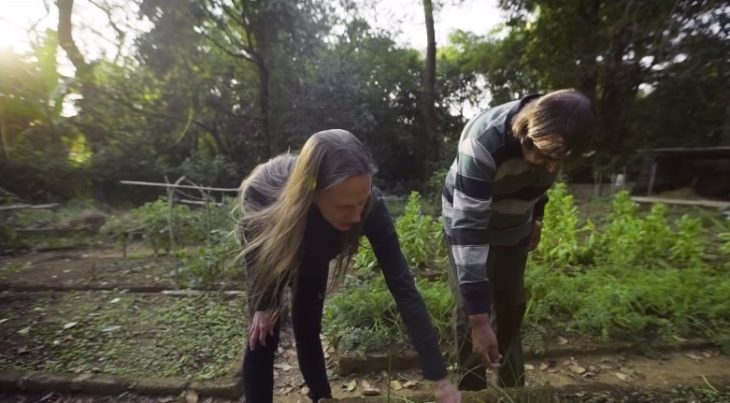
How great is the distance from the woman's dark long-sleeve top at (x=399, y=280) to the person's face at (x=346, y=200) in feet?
0.32

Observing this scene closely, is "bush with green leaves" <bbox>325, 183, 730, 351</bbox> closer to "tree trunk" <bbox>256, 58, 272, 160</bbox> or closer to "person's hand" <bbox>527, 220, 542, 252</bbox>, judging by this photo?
"person's hand" <bbox>527, 220, 542, 252</bbox>

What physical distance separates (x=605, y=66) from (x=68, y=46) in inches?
379

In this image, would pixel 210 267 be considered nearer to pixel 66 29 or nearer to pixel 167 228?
pixel 167 228

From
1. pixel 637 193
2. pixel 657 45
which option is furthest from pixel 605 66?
pixel 637 193

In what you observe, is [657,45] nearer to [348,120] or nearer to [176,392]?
[348,120]

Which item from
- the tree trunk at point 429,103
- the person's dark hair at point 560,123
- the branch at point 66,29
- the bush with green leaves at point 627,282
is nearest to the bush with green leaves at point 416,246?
the bush with green leaves at point 627,282

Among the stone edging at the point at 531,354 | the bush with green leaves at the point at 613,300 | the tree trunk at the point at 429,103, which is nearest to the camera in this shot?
the stone edging at the point at 531,354

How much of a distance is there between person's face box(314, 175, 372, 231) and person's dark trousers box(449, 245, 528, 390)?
690 mm

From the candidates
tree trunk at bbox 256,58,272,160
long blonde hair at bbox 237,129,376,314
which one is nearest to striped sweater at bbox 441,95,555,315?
long blonde hair at bbox 237,129,376,314

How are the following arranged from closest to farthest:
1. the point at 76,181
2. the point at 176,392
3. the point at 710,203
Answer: the point at 176,392 < the point at 710,203 < the point at 76,181

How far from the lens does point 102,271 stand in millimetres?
4305

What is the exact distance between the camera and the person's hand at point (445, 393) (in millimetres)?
1188

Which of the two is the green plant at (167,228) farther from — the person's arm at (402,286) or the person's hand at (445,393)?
the person's hand at (445,393)

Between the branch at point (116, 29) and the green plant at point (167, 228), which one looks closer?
the green plant at point (167, 228)
